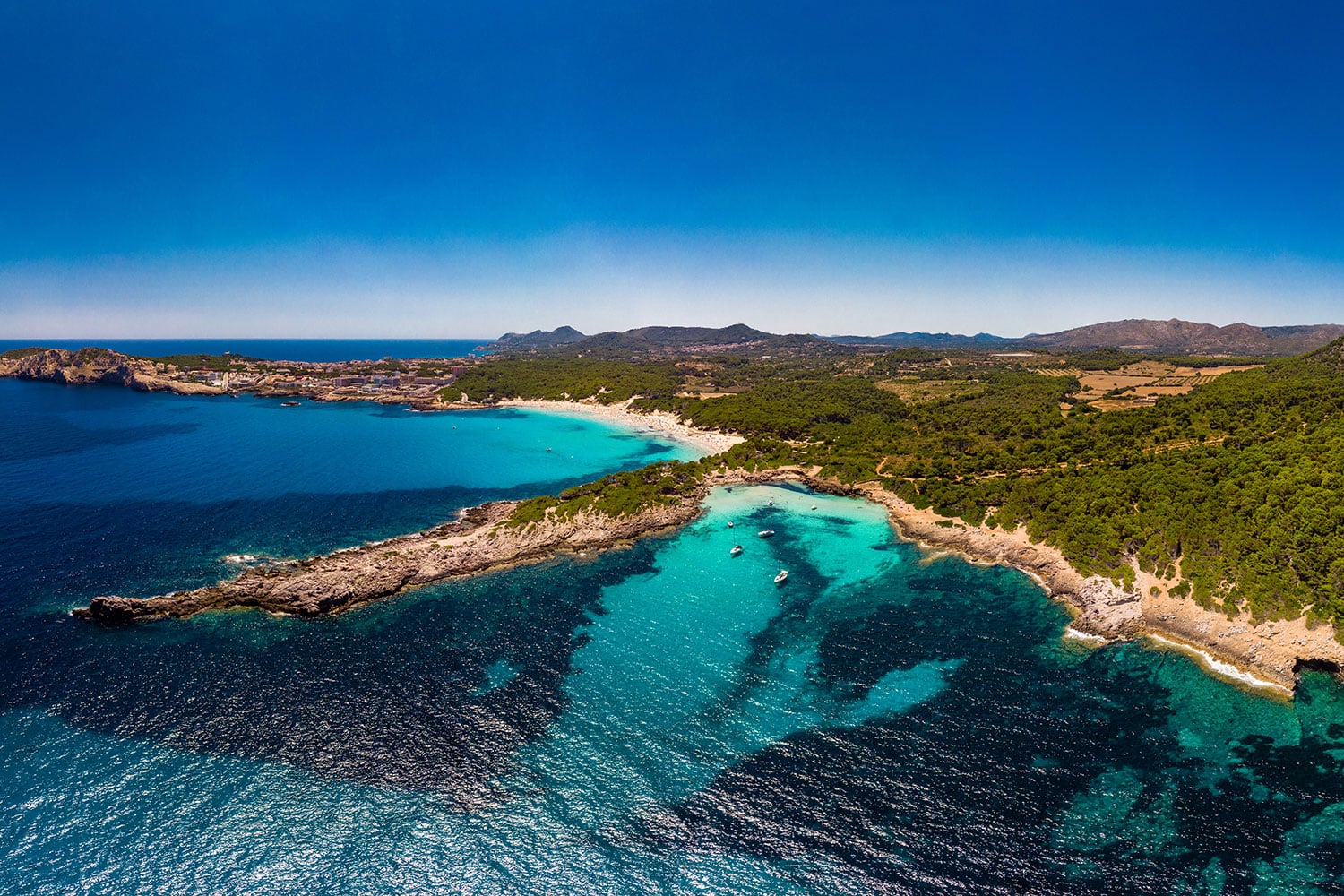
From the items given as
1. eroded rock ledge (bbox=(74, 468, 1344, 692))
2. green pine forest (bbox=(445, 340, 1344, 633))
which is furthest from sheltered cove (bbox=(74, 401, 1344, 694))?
green pine forest (bbox=(445, 340, 1344, 633))

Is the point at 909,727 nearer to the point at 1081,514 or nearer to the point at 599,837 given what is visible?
the point at 599,837

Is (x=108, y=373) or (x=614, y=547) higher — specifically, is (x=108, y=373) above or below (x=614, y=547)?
above

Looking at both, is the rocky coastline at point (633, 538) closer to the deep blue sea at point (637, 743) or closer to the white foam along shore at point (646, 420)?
A: the deep blue sea at point (637, 743)

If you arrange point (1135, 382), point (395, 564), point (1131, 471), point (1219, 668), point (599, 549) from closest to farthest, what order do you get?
point (1219, 668), point (395, 564), point (1131, 471), point (599, 549), point (1135, 382)

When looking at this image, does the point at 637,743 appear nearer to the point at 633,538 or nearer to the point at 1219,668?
the point at 633,538

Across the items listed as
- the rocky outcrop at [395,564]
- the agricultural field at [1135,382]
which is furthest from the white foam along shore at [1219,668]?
the agricultural field at [1135,382]

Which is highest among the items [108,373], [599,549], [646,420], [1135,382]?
[108,373]

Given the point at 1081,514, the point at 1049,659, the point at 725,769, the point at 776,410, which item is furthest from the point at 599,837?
the point at 776,410

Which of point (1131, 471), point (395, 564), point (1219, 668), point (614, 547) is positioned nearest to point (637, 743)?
point (614, 547)
